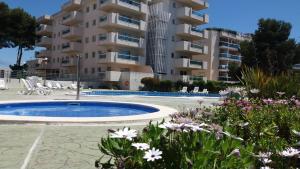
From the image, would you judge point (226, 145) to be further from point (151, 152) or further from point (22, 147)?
point (22, 147)

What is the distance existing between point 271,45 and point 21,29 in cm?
4105

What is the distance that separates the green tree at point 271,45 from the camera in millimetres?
49469

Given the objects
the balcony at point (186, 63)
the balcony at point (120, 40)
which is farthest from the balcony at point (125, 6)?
the balcony at point (186, 63)

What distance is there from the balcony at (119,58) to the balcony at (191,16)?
1039cm

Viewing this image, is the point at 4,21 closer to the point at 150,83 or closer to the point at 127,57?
the point at 127,57

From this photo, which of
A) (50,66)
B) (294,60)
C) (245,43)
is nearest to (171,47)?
(245,43)

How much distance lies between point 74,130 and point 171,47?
140 feet

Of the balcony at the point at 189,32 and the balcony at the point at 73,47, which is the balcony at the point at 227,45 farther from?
the balcony at the point at 73,47

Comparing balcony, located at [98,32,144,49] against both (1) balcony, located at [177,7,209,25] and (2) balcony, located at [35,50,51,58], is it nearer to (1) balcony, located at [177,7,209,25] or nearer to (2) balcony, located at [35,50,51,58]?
(1) balcony, located at [177,7,209,25]

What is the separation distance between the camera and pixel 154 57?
1876 inches

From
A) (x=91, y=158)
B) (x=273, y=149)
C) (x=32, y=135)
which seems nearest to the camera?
(x=273, y=149)

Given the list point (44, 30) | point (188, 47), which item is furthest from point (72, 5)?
point (188, 47)

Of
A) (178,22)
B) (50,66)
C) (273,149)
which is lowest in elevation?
(273,149)

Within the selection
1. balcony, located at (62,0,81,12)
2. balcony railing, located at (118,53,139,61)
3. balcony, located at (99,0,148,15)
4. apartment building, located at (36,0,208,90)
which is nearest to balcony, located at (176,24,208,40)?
apartment building, located at (36,0,208,90)
